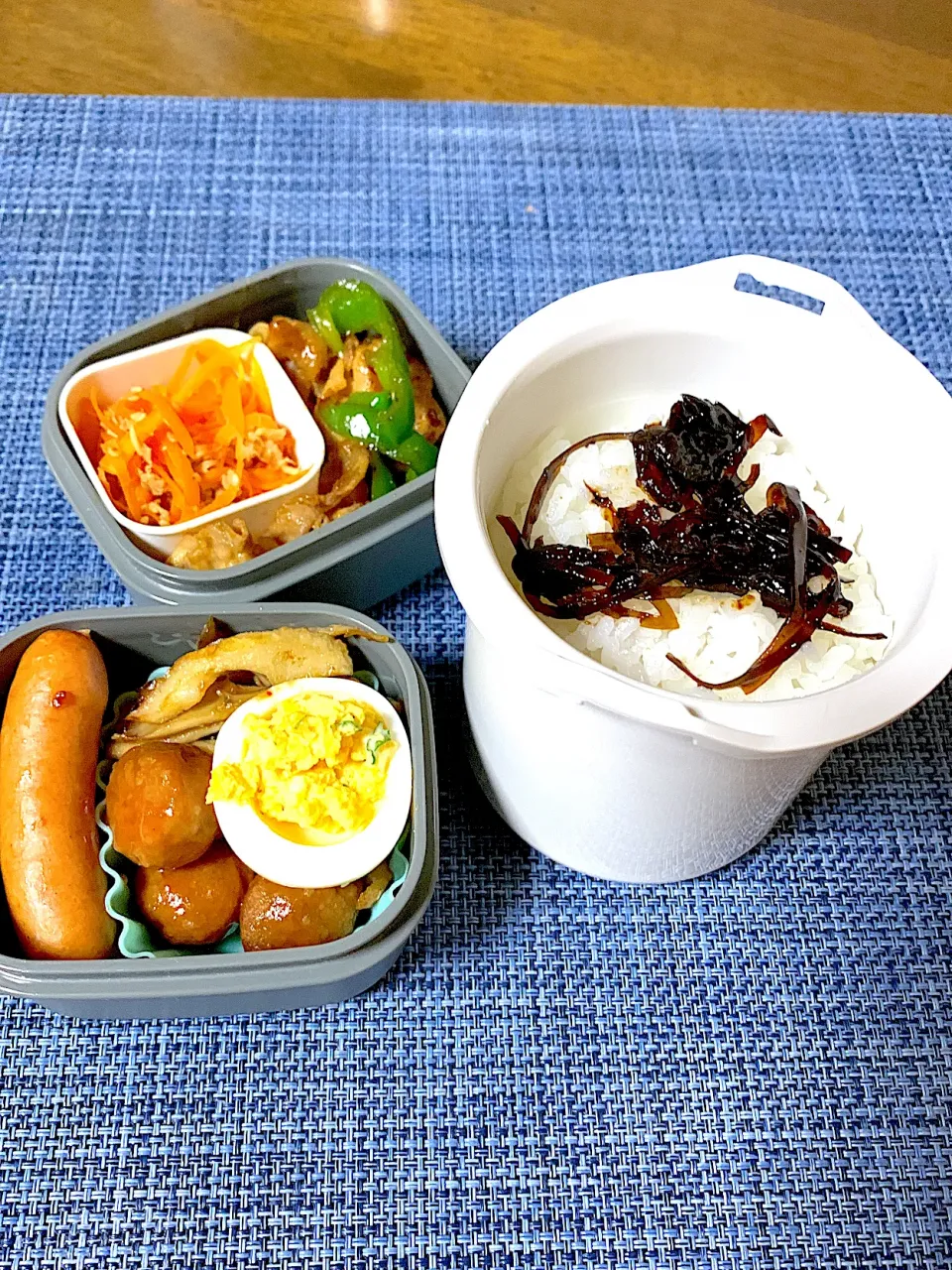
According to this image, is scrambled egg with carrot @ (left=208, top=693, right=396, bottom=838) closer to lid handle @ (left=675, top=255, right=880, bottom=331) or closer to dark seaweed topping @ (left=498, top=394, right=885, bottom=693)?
dark seaweed topping @ (left=498, top=394, right=885, bottom=693)

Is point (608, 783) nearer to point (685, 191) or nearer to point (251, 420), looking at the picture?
point (251, 420)

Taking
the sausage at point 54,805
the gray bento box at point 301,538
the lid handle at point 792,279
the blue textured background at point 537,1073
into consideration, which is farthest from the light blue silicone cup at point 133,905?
the lid handle at point 792,279

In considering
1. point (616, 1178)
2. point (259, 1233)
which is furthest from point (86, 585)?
point (616, 1178)

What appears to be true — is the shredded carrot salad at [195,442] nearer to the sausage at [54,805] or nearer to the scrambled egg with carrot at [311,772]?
the sausage at [54,805]

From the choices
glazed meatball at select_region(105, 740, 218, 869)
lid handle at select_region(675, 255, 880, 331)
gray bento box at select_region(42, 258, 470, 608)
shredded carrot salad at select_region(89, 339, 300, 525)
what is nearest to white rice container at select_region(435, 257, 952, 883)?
lid handle at select_region(675, 255, 880, 331)

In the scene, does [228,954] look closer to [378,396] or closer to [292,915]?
[292,915]

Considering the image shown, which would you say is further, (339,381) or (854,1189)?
(339,381)
